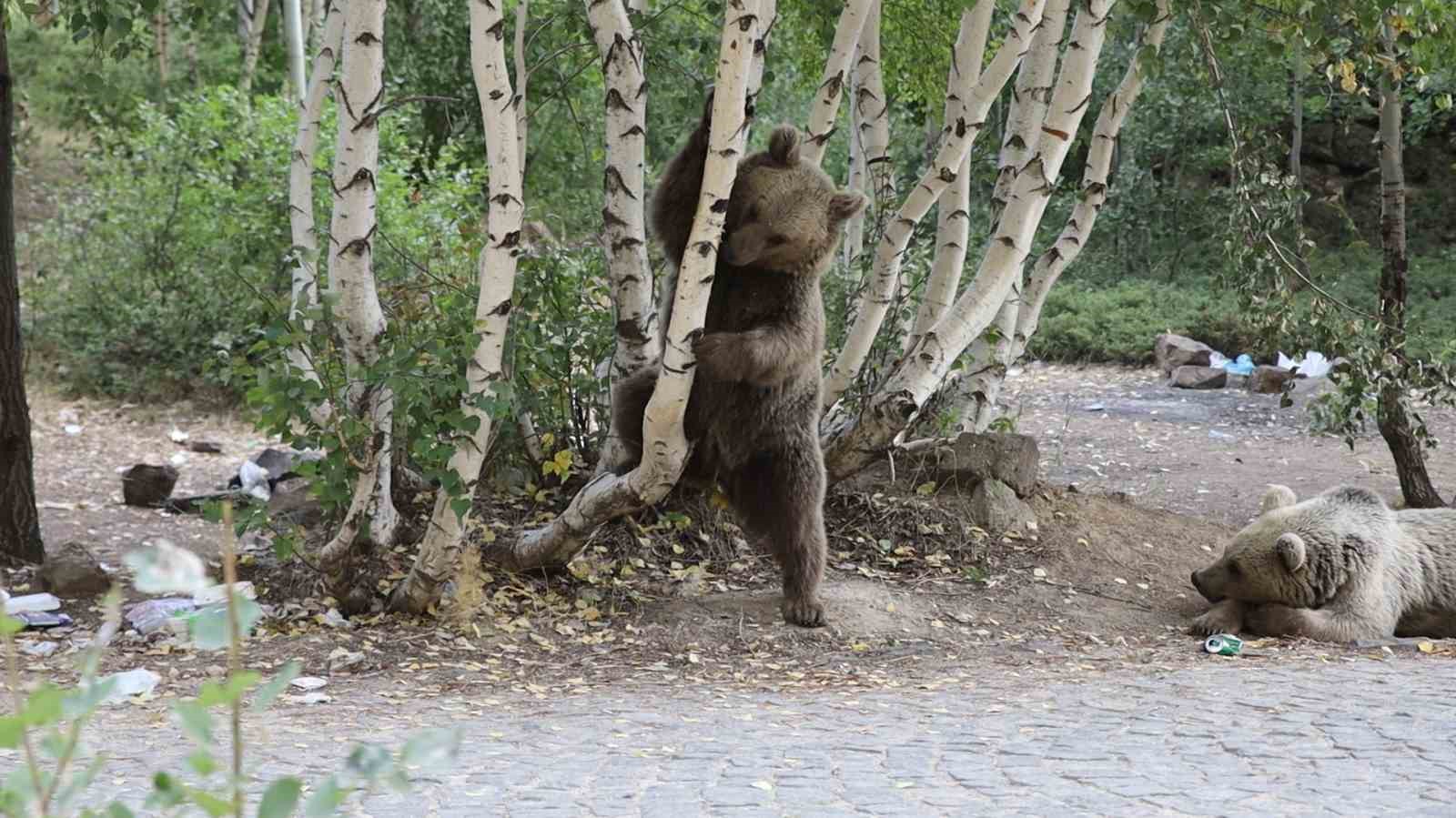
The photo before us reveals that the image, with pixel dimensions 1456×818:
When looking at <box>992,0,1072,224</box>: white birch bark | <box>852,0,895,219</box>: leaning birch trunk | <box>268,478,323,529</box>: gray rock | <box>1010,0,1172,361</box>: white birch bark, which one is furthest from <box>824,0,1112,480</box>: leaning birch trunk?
<box>268,478,323,529</box>: gray rock

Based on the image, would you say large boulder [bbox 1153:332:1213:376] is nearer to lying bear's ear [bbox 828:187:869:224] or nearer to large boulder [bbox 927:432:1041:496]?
large boulder [bbox 927:432:1041:496]

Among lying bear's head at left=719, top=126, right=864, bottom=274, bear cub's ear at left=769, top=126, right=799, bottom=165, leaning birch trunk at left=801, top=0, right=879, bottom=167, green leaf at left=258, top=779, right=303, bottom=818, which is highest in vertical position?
leaning birch trunk at left=801, top=0, right=879, bottom=167

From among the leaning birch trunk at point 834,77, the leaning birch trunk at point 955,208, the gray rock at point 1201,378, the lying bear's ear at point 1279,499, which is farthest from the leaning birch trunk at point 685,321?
the gray rock at point 1201,378

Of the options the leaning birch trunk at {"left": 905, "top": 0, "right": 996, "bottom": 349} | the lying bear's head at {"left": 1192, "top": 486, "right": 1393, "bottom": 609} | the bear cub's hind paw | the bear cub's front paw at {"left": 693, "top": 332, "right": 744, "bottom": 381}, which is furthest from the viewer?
the leaning birch trunk at {"left": 905, "top": 0, "right": 996, "bottom": 349}

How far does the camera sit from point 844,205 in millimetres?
6258

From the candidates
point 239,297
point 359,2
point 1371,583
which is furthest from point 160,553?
point 239,297

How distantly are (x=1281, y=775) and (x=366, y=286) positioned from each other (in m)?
4.01

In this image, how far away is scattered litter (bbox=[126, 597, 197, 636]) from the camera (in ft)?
20.6

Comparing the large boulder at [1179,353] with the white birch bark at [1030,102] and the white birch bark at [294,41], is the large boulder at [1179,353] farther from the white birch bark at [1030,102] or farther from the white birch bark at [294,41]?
the white birch bark at [294,41]

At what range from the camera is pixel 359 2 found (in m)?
5.72

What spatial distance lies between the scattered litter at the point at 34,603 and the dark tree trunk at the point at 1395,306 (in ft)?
24.5

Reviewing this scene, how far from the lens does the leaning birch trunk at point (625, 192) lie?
255 inches

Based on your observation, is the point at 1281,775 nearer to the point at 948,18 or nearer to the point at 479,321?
the point at 479,321

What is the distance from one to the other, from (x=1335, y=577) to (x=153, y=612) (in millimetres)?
5772
